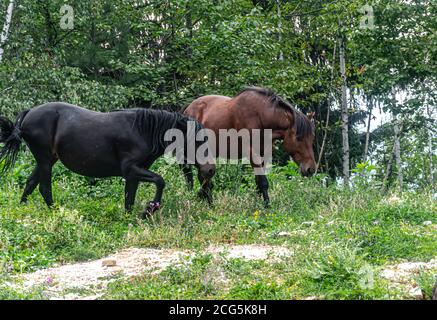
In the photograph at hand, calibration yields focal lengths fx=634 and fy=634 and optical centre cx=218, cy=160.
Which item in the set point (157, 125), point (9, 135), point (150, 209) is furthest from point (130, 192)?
point (9, 135)

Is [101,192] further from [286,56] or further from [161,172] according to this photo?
[286,56]

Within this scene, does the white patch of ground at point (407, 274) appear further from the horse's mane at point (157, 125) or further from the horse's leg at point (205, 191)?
the horse's mane at point (157, 125)

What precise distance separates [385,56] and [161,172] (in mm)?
9071

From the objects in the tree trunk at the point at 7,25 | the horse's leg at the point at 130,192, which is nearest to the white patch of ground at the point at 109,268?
the horse's leg at the point at 130,192

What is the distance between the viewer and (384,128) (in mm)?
28500

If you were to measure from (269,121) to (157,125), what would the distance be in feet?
6.54

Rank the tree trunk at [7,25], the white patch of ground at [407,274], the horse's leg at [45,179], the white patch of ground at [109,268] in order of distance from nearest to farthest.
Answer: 1. the white patch of ground at [407,274]
2. the white patch of ground at [109,268]
3. the horse's leg at [45,179]
4. the tree trunk at [7,25]

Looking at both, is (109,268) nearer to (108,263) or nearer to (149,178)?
(108,263)

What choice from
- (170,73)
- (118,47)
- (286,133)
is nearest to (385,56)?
(170,73)

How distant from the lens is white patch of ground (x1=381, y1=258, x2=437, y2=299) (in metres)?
5.47

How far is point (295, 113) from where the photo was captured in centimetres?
1039

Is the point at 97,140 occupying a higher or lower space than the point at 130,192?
higher

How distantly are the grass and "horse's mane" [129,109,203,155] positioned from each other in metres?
0.92

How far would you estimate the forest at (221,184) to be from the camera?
6.01 metres
